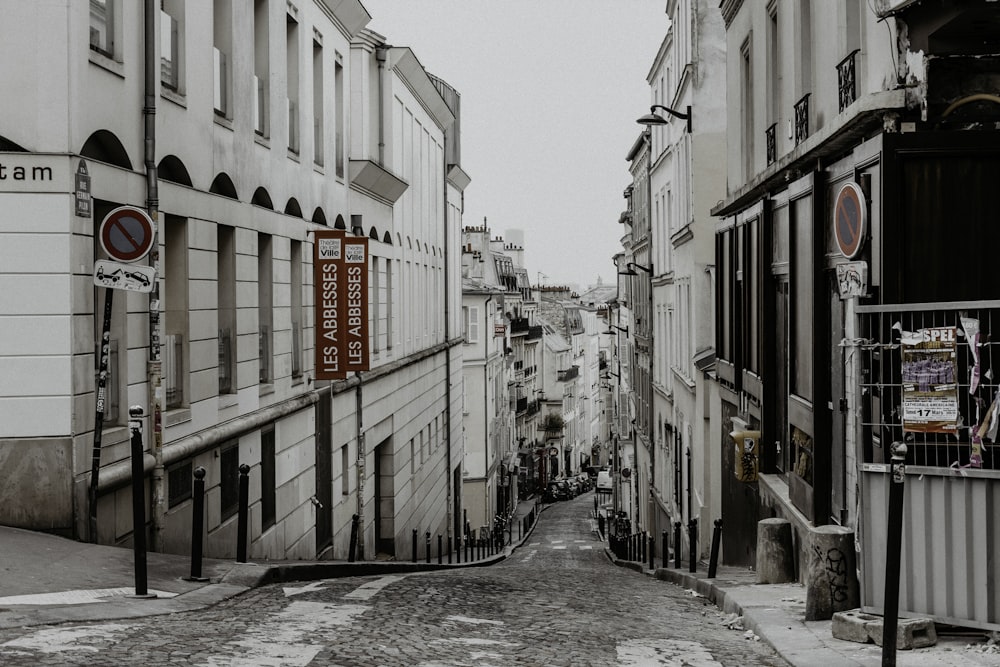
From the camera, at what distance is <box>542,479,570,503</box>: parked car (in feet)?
294

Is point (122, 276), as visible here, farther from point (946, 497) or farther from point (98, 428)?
point (946, 497)

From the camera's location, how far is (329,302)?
69.0ft

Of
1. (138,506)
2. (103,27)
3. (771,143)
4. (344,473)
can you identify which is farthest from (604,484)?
(138,506)

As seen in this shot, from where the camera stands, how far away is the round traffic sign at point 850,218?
352 inches

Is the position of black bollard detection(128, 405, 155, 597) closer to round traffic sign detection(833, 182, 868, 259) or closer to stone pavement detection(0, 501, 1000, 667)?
stone pavement detection(0, 501, 1000, 667)

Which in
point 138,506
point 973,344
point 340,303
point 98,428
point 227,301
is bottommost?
point 138,506

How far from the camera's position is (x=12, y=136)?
416 inches

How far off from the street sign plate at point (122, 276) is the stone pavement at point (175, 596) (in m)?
2.26

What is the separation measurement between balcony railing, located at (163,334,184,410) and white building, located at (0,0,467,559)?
0.09 feet

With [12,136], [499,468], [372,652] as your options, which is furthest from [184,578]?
[499,468]

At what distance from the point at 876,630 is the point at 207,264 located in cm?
982

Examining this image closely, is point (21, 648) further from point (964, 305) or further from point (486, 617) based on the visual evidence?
point (964, 305)

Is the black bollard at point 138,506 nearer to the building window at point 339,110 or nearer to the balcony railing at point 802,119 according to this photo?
the balcony railing at point 802,119

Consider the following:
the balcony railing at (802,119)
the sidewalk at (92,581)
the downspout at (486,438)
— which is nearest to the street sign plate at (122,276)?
the sidewalk at (92,581)
